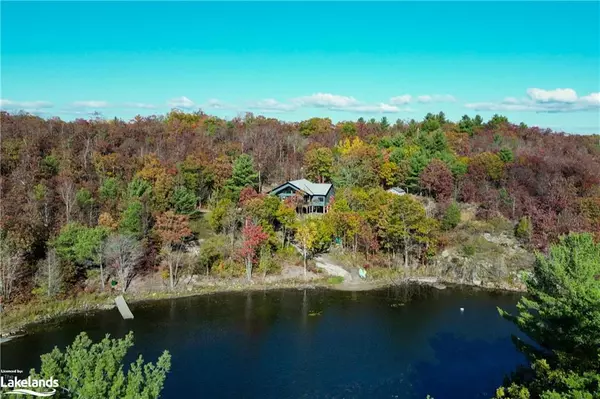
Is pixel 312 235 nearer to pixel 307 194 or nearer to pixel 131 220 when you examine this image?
pixel 307 194

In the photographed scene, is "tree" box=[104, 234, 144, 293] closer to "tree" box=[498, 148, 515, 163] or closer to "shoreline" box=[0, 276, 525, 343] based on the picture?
"shoreline" box=[0, 276, 525, 343]

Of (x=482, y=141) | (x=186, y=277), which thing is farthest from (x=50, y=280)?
(x=482, y=141)

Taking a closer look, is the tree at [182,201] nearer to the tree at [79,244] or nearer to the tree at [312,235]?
the tree at [79,244]

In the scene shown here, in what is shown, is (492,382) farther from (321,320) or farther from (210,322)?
(210,322)

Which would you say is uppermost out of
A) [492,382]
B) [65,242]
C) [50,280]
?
[65,242]

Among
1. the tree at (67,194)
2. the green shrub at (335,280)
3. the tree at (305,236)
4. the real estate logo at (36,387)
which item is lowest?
the green shrub at (335,280)

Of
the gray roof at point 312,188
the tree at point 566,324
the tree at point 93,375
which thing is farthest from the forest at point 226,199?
the tree at point 566,324
